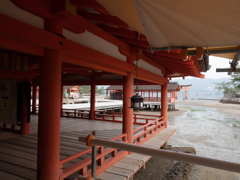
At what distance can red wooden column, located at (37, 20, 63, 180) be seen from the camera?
2.38 m

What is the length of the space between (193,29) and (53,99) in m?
2.09

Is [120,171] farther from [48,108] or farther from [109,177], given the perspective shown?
[48,108]

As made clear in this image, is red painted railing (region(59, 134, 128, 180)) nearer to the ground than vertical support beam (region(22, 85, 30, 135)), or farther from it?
nearer to the ground

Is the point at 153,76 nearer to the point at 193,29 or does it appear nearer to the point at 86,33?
the point at 86,33

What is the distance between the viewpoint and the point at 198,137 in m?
12.0

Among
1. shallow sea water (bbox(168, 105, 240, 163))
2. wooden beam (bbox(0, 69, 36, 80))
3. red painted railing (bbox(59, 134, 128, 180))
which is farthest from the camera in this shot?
shallow sea water (bbox(168, 105, 240, 163))

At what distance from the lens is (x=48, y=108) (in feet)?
7.83

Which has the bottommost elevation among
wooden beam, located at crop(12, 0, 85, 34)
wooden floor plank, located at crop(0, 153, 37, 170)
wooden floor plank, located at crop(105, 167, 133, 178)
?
wooden floor plank, located at crop(105, 167, 133, 178)

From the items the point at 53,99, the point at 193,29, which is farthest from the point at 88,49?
the point at 193,29

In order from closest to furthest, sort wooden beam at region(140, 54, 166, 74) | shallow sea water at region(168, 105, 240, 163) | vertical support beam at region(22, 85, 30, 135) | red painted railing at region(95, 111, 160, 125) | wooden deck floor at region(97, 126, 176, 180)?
wooden deck floor at region(97, 126, 176, 180) < wooden beam at region(140, 54, 166, 74) < vertical support beam at region(22, 85, 30, 135) < red painted railing at region(95, 111, 160, 125) < shallow sea water at region(168, 105, 240, 163)

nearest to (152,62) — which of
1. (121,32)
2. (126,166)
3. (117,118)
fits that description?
(121,32)

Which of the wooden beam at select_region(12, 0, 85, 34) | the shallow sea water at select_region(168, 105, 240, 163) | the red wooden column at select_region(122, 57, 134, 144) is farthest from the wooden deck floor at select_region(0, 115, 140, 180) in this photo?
the shallow sea water at select_region(168, 105, 240, 163)

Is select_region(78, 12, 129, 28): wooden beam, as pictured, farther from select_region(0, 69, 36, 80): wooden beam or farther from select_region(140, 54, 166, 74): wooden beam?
select_region(0, 69, 36, 80): wooden beam

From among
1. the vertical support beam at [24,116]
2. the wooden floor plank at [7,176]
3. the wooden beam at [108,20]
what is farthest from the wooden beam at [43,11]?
the vertical support beam at [24,116]
